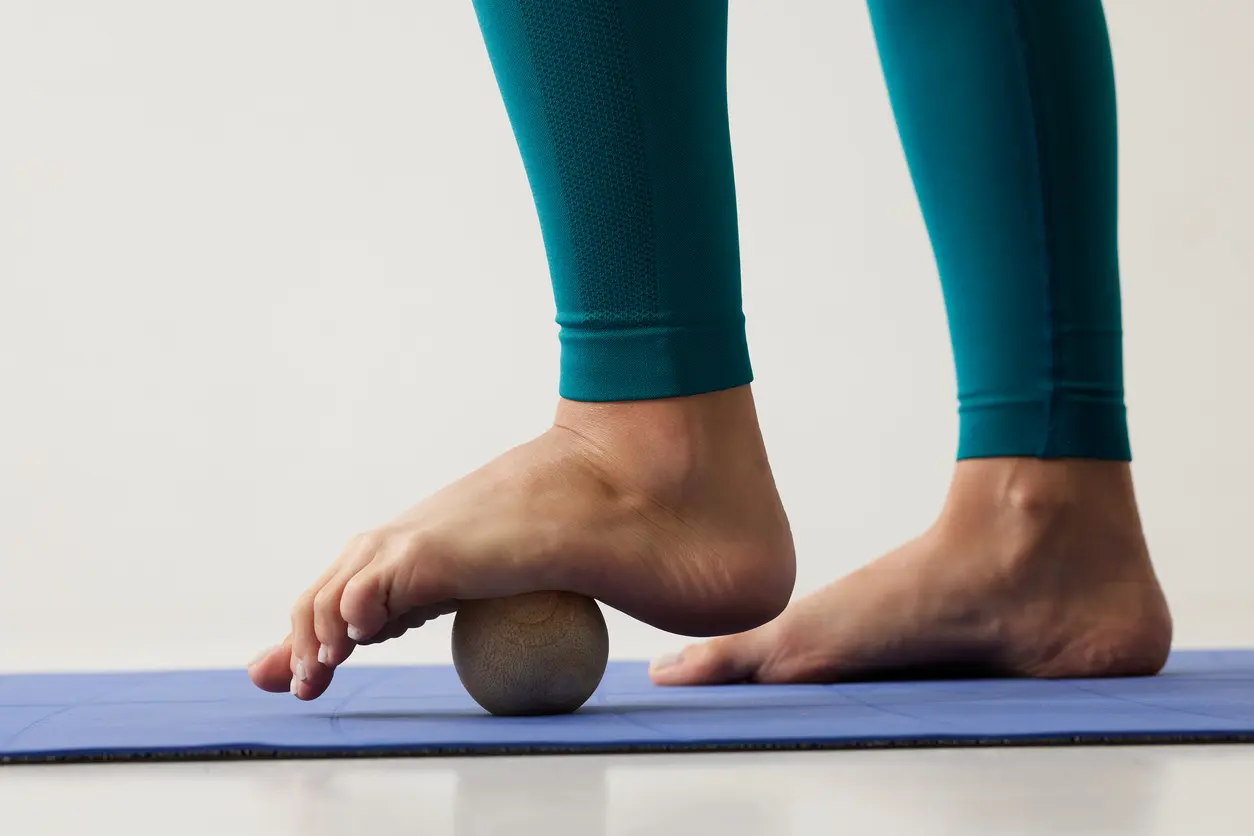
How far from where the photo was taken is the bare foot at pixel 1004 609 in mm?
1362

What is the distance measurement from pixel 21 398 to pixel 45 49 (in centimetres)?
91

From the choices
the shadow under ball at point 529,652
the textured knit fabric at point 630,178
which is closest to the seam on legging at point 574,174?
the textured knit fabric at point 630,178

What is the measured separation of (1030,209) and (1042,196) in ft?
0.05

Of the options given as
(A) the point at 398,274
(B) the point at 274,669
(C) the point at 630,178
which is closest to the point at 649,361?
(C) the point at 630,178

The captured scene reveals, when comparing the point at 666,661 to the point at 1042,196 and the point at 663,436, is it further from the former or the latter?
the point at 1042,196

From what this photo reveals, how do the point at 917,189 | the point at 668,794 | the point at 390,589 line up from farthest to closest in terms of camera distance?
A: 1. the point at 917,189
2. the point at 390,589
3. the point at 668,794

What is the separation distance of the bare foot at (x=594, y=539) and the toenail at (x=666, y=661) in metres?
0.23

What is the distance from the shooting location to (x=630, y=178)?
3.60 ft

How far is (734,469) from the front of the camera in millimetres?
1150

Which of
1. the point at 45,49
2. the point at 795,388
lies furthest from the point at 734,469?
the point at 45,49

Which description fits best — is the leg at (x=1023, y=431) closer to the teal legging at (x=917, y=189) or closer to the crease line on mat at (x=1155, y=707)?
the teal legging at (x=917, y=189)

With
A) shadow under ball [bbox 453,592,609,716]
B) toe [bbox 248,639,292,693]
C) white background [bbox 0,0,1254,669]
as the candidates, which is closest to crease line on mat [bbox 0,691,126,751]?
toe [bbox 248,639,292,693]

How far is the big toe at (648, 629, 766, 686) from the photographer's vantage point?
137 cm

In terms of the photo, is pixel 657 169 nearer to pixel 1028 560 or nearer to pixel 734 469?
pixel 734 469
